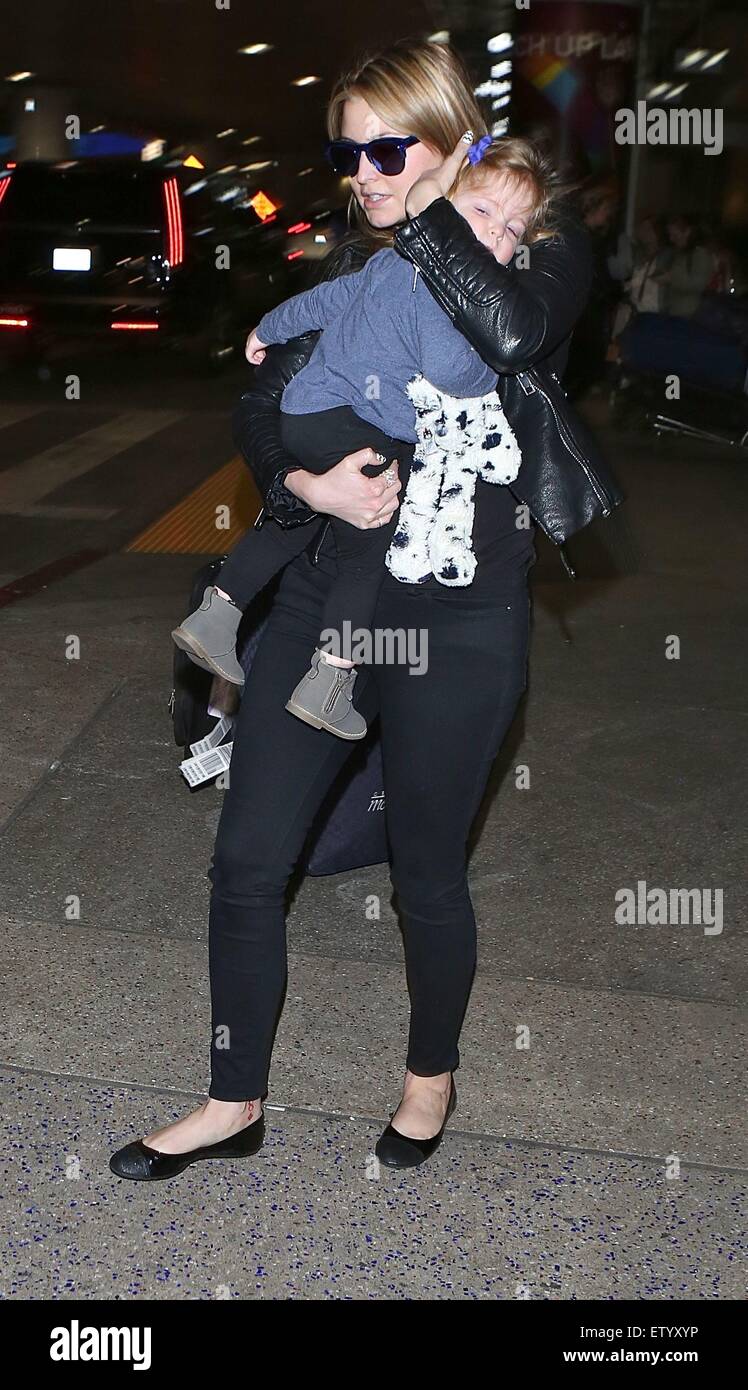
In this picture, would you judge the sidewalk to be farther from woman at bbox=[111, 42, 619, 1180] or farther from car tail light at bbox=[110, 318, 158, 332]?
car tail light at bbox=[110, 318, 158, 332]

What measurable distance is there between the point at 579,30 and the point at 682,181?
5.38 meters

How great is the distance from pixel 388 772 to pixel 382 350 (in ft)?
2.42

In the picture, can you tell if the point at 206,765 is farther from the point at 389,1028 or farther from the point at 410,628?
the point at 410,628

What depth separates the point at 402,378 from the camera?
2.35 metres

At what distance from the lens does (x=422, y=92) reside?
2.39 metres

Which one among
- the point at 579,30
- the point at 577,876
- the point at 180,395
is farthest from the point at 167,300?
the point at 577,876

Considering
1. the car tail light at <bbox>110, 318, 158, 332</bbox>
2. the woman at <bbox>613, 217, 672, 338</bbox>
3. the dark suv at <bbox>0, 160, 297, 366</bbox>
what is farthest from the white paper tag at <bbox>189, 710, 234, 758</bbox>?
the car tail light at <bbox>110, 318, 158, 332</bbox>

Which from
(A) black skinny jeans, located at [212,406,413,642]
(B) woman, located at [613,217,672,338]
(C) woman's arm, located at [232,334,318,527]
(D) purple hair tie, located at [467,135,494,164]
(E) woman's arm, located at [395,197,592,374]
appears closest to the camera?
(E) woman's arm, located at [395,197,592,374]

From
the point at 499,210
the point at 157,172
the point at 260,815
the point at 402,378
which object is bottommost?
the point at 157,172

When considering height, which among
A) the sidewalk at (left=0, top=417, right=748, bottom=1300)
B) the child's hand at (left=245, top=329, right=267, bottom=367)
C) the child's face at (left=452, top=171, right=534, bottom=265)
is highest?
the child's face at (left=452, top=171, right=534, bottom=265)

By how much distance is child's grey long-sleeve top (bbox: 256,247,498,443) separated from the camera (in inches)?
90.8

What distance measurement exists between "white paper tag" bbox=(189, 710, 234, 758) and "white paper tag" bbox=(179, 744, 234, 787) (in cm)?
23

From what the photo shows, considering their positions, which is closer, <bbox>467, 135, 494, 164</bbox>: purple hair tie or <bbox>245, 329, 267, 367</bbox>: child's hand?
<bbox>467, 135, 494, 164</bbox>: purple hair tie

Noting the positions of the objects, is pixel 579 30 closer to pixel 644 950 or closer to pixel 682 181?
pixel 682 181
